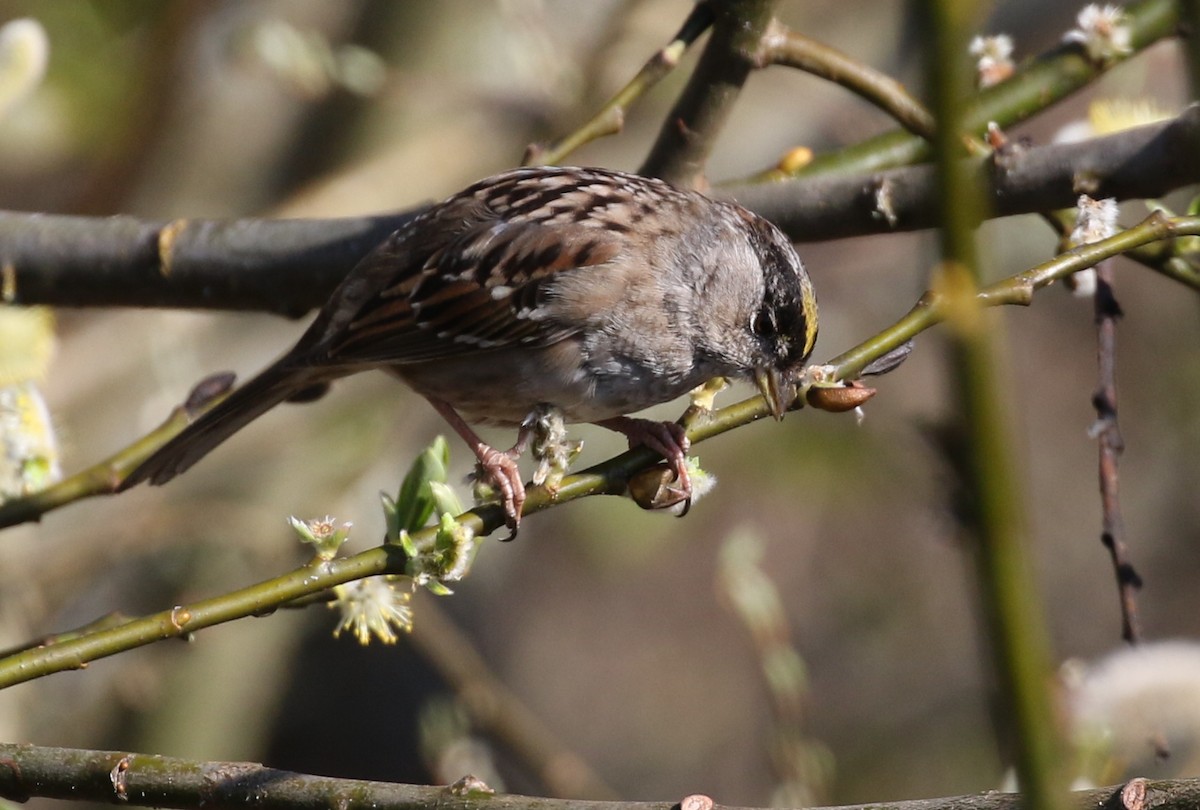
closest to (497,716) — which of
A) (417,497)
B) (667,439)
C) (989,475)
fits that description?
(667,439)

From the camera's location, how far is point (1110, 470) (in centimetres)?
227

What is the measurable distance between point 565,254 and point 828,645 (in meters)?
5.01

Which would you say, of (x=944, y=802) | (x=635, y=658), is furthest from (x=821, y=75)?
(x=635, y=658)

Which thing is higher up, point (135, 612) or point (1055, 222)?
point (135, 612)

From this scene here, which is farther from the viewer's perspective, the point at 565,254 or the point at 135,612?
the point at 135,612

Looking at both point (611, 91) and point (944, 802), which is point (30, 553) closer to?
point (611, 91)

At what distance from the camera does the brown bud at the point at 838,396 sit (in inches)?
75.3

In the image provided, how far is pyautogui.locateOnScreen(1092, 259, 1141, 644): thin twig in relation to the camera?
2246 mm

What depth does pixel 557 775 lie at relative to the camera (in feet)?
13.3

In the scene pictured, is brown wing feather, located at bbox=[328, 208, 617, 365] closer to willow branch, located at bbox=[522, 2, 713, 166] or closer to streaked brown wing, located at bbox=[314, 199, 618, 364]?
streaked brown wing, located at bbox=[314, 199, 618, 364]

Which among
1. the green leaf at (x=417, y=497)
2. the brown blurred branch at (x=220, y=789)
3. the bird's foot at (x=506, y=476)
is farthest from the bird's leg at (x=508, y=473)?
the brown blurred branch at (x=220, y=789)

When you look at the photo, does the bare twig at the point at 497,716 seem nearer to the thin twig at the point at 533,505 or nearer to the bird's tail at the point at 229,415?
the bird's tail at the point at 229,415

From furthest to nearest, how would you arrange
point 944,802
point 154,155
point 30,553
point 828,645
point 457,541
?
point 828,645 → point 154,155 → point 30,553 → point 457,541 → point 944,802

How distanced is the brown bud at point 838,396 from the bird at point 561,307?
0.82 metres
